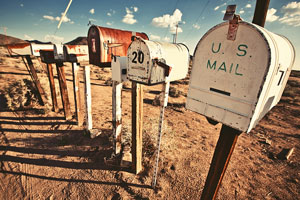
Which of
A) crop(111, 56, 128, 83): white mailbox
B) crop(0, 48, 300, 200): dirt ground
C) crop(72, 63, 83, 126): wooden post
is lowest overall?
crop(0, 48, 300, 200): dirt ground

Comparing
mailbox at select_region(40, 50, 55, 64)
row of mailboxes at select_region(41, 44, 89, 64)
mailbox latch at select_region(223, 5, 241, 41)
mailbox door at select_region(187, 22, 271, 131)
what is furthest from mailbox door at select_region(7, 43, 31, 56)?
mailbox latch at select_region(223, 5, 241, 41)

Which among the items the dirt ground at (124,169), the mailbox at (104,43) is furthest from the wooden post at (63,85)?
the mailbox at (104,43)

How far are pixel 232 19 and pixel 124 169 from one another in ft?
12.3

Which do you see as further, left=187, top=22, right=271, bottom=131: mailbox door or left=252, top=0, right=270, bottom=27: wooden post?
left=252, top=0, right=270, bottom=27: wooden post

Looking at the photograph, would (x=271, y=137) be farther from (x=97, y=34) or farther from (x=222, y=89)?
(x=97, y=34)

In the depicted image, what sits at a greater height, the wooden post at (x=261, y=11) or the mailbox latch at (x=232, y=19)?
the wooden post at (x=261, y=11)

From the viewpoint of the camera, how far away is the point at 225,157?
163 cm

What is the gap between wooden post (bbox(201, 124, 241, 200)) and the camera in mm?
1563

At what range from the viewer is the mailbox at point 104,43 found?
355 centimetres

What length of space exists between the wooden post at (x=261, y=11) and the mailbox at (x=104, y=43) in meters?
3.13

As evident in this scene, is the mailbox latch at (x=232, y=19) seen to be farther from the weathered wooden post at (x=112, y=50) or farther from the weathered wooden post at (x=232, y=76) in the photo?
the weathered wooden post at (x=112, y=50)

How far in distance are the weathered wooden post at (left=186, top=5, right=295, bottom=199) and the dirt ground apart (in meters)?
2.11

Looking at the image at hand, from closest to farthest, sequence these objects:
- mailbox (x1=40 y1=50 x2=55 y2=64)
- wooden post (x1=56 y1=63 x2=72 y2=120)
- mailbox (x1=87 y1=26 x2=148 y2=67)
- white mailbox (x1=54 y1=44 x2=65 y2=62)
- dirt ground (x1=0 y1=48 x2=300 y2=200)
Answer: dirt ground (x1=0 y1=48 x2=300 y2=200) → mailbox (x1=87 y1=26 x2=148 y2=67) → white mailbox (x1=54 y1=44 x2=65 y2=62) → mailbox (x1=40 y1=50 x2=55 y2=64) → wooden post (x1=56 y1=63 x2=72 y2=120)

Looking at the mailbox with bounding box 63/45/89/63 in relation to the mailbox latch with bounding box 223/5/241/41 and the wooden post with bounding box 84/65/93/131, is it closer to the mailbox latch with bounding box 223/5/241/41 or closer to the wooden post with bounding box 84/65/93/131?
the wooden post with bounding box 84/65/93/131
